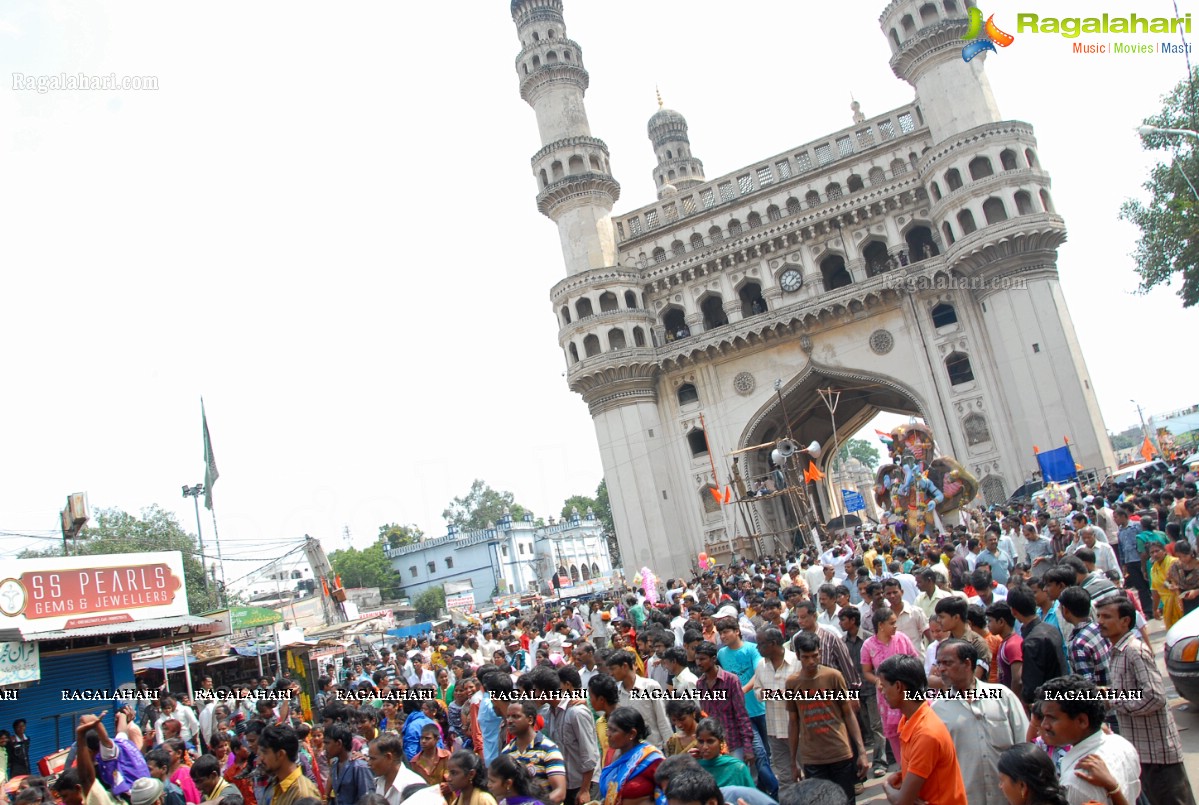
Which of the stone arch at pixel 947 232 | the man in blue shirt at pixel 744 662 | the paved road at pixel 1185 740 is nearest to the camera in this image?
the paved road at pixel 1185 740

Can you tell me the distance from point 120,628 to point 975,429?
2596 cm

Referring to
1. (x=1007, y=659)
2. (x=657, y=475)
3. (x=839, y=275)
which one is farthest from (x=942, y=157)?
(x=1007, y=659)

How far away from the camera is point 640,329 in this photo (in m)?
33.7

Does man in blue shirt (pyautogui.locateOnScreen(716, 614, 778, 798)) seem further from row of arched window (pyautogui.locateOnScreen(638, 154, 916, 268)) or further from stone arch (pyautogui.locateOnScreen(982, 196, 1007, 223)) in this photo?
row of arched window (pyautogui.locateOnScreen(638, 154, 916, 268))

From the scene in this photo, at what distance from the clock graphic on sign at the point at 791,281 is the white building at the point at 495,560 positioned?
3170 centimetres

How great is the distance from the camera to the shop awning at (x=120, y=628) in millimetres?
14578

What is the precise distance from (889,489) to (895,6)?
1889 cm

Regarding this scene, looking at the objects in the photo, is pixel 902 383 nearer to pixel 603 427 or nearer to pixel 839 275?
pixel 839 275

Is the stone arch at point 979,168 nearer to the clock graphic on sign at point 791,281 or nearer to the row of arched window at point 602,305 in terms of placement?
the clock graphic on sign at point 791,281

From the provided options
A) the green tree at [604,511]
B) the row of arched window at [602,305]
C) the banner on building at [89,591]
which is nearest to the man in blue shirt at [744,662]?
the banner on building at [89,591]

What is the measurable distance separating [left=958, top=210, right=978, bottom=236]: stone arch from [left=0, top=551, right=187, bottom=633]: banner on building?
25857mm

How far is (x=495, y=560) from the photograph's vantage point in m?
59.6

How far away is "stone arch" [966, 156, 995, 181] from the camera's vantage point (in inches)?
1163

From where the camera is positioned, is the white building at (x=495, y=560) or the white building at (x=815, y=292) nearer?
the white building at (x=815, y=292)
